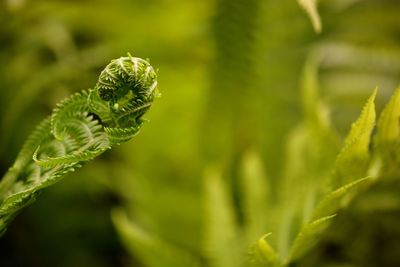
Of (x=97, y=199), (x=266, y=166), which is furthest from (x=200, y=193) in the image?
(x=97, y=199)

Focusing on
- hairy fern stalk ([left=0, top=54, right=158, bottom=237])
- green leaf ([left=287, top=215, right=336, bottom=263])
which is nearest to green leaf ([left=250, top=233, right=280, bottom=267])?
green leaf ([left=287, top=215, right=336, bottom=263])

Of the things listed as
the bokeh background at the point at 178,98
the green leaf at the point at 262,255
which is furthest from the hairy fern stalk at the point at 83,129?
the bokeh background at the point at 178,98

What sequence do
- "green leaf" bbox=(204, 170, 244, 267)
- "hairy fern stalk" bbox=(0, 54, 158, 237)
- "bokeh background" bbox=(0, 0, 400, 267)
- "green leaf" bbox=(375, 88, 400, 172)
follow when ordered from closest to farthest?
"hairy fern stalk" bbox=(0, 54, 158, 237), "green leaf" bbox=(375, 88, 400, 172), "green leaf" bbox=(204, 170, 244, 267), "bokeh background" bbox=(0, 0, 400, 267)

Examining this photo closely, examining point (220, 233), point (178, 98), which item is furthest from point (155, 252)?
point (178, 98)

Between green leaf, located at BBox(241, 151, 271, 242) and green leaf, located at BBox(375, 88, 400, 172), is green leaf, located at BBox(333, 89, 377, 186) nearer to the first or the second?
green leaf, located at BBox(375, 88, 400, 172)

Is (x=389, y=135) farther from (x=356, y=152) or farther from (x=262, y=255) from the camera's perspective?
(x=262, y=255)

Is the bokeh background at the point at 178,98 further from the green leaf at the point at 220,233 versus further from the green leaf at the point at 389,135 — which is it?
the green leaf at the point at 389,135

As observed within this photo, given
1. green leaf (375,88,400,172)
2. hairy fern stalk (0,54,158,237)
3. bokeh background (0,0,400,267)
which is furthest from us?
bokeh background (0,0,400,267)
